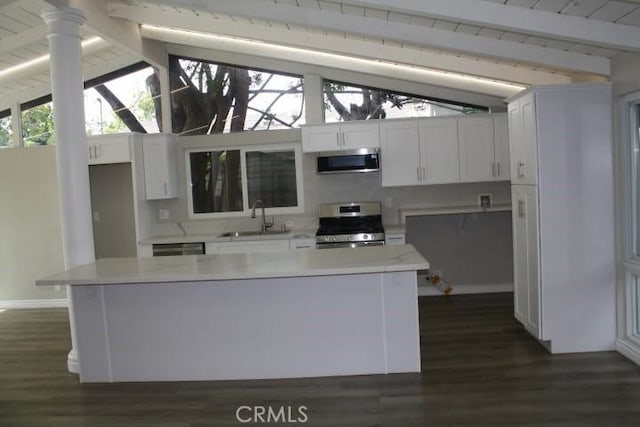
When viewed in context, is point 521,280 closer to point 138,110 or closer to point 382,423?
point 382,423

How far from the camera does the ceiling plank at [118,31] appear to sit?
4.35m

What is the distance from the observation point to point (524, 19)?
3254 mm

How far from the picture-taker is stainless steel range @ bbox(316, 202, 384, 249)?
5438 mm

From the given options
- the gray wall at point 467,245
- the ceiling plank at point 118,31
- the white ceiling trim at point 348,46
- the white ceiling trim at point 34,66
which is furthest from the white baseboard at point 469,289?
the white ceiling trim at point 34,66

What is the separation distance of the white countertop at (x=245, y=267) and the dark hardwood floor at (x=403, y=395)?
82cm

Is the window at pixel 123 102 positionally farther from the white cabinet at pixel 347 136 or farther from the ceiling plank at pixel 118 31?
the white cabinet at pixel 347 136

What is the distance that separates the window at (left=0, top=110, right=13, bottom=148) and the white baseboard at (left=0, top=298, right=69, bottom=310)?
195cm

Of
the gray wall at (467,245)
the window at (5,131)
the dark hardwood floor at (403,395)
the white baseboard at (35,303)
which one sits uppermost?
the window at (5,131)

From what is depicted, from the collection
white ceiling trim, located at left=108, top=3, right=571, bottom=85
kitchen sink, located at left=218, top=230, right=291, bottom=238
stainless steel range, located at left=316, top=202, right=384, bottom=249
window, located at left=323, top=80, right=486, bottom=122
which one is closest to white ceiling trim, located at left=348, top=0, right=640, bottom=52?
white ceiling trim, located at left=108, top=3, right=571, bottom=85

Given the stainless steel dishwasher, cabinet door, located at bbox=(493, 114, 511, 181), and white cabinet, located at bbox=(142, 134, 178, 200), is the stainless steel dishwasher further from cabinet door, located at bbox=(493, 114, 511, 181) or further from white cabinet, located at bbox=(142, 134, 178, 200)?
cabinet door, located at bbox=(493, 114, 511, 181)

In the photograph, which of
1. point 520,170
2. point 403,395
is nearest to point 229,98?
point 520,170

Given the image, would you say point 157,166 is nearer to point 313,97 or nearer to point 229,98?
point 229,98

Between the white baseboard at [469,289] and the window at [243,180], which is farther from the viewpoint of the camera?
the window at [243,180]

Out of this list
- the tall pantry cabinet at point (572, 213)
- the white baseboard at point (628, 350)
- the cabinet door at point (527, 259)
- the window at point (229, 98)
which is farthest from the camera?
the window at point (229, 98)
